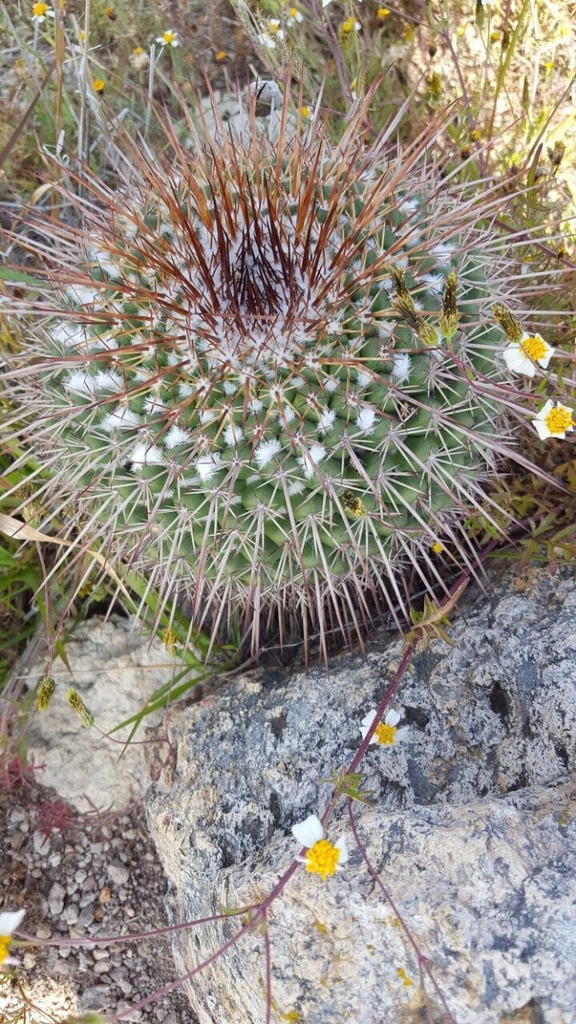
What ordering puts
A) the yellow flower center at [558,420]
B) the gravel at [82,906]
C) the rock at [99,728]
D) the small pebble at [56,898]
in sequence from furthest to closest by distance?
the rock at [99,728] < the small pebble at [56,898] < the gravel at [82,906] < the yellow flower center at [558,420]

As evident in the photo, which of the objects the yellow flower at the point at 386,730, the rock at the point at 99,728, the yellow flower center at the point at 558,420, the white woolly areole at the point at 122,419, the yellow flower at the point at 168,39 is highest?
the yellow flower at the point at 168,39

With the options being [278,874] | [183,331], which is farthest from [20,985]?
[183,331]

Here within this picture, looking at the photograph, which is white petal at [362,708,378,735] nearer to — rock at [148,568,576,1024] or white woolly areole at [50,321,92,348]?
rock at [148,568,576,1024]

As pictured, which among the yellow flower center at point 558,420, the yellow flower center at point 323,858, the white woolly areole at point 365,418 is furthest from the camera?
the yellow flower center at point 558,420

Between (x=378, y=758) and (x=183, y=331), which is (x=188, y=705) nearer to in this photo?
(x=378, y=758)

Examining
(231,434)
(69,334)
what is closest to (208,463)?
(231,434)

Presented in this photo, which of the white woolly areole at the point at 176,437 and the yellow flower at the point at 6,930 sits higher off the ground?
the white woolly areole at the point at 176,437

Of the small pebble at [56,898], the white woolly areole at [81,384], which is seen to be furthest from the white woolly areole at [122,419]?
the small pebble at [56,898]

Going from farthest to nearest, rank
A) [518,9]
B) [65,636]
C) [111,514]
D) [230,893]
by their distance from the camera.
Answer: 1. [518,9]
2. [65,636]
3. [111,514]
4. [230,893]

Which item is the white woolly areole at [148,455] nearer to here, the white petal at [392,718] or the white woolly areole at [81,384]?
the white woolly areole at [81,384]
